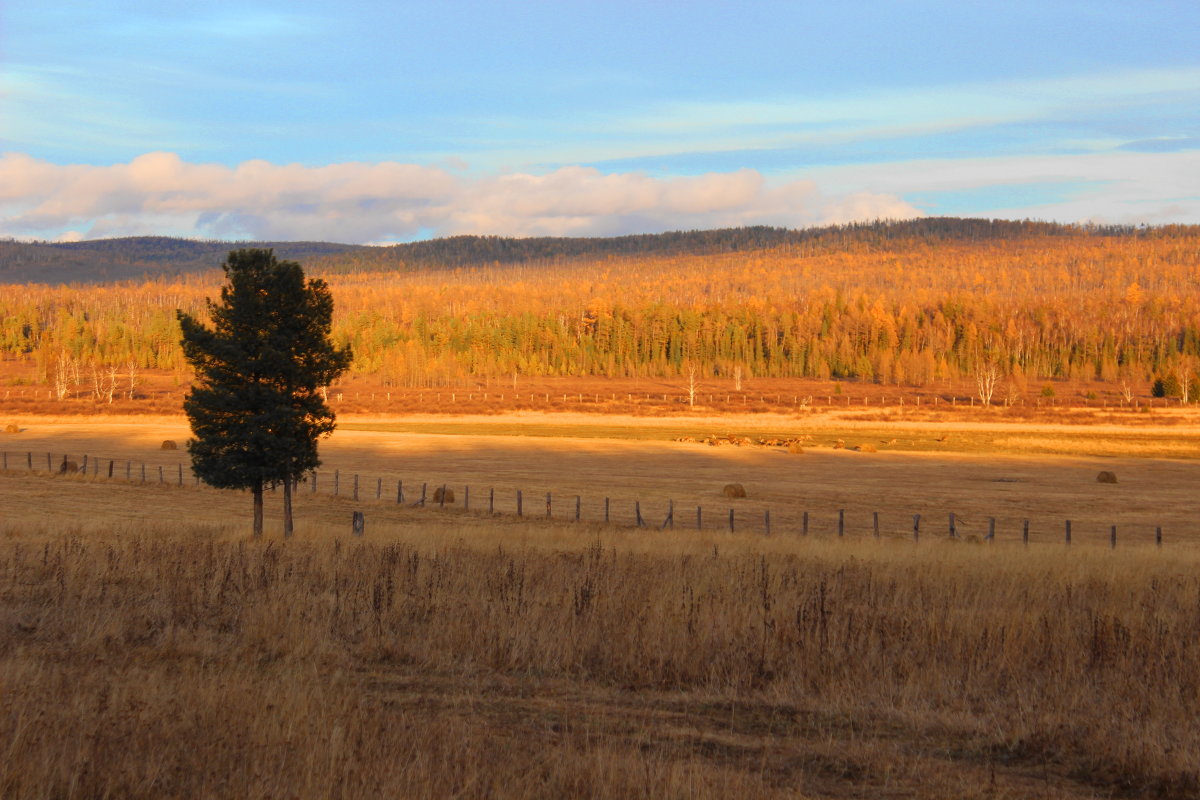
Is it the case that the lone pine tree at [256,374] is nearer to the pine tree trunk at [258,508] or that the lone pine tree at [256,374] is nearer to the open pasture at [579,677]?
the pine tree trunk at [258,508]

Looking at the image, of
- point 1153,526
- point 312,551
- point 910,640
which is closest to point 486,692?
point 910,640

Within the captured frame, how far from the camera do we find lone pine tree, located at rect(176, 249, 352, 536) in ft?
88.9

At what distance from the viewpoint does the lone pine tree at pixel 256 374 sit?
27094 mm

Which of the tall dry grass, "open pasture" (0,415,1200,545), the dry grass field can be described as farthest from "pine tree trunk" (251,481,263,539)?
the tall dry grass

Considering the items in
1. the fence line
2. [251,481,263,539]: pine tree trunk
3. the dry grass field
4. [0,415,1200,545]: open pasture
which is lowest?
[0,415,1200,545]: open pasture

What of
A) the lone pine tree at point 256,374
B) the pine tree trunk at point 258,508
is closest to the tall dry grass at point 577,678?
the pine tree trunk at point 258,508

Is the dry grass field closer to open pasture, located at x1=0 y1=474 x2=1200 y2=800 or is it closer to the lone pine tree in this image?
open pasture, located at x1=0 y1=474 x2=1200 y2=800

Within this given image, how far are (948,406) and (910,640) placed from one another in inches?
4813

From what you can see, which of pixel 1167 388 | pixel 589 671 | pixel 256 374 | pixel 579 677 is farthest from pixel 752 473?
pixel 1167 388

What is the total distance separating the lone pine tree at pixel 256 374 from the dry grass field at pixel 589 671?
23.9 ft

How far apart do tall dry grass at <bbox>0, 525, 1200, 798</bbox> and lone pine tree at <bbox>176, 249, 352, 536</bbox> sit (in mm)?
11729

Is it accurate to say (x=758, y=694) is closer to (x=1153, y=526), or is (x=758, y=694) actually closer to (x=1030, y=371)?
(x=1153, y=526)

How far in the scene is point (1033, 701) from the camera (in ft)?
28.2

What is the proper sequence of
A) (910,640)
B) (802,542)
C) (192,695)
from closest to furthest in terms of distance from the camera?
(192,695) < (910,640) < (802,542)
